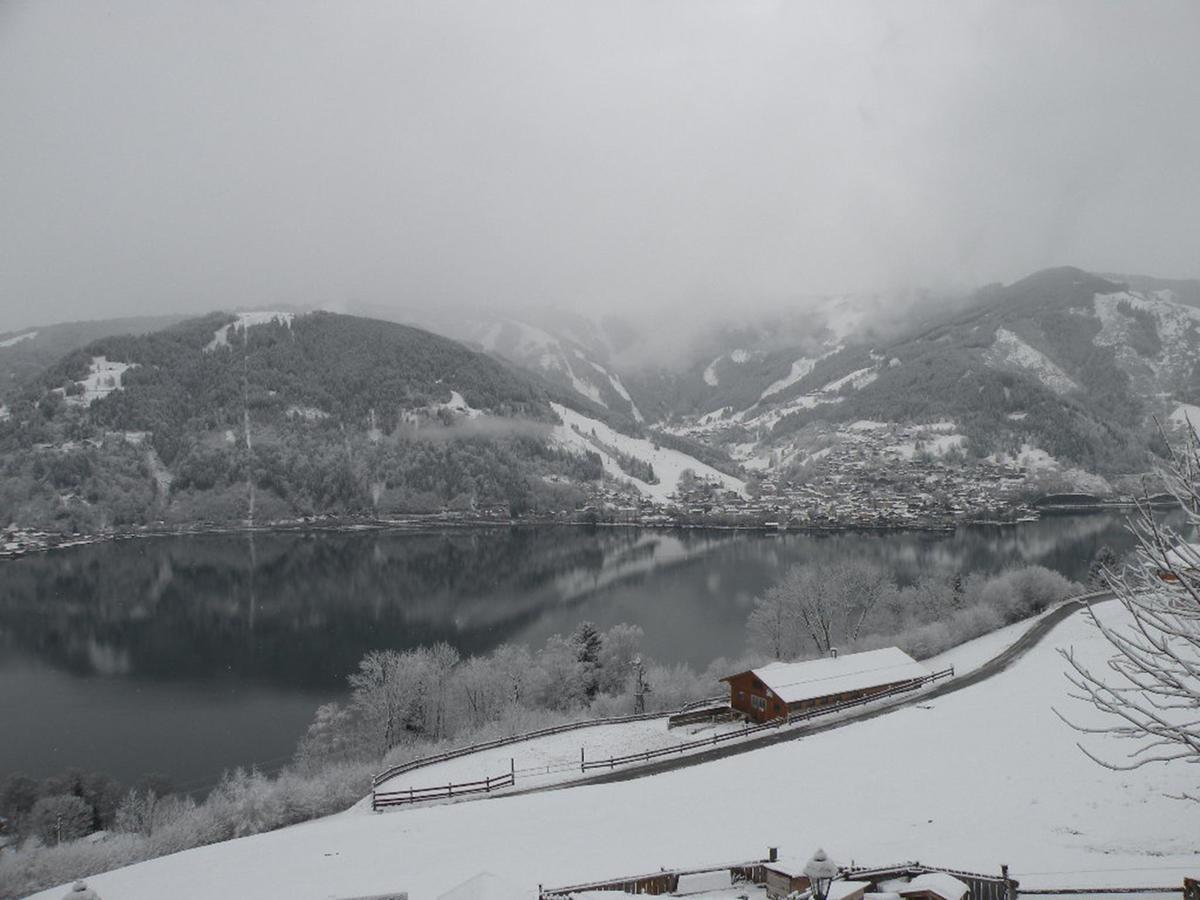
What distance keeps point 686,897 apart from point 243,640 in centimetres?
6647

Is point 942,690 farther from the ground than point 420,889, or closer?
closer

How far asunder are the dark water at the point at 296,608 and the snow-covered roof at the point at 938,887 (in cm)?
3745

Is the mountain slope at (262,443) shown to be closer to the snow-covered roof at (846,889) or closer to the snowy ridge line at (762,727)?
the snowy ridge line at (762,727)

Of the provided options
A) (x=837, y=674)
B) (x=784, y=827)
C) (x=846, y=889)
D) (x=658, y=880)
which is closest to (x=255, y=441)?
(x=837, y=674)

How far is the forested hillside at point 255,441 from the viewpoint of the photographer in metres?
150

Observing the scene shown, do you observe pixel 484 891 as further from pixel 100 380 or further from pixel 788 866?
pixel 100 380

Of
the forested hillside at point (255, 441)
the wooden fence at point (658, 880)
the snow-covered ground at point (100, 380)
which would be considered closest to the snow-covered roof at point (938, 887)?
the wooden fence at point (658, 880)

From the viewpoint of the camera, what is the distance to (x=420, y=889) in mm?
15203

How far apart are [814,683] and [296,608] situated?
64.6 metres

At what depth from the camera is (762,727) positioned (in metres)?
29.8

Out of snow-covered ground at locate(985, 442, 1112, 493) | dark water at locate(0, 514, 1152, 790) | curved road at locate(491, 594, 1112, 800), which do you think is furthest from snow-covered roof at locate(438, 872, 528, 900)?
snow-covered ground at locate(985, 442, 1112, 493)

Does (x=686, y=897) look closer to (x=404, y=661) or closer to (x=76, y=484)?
(x=404, y=661)

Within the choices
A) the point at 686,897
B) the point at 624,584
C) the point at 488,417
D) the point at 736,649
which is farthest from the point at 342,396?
the point at 686,897

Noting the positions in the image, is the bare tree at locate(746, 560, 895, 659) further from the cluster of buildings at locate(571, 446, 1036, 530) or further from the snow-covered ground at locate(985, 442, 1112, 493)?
the snow-covered ground at locate(985, 442, 1112, 493)
